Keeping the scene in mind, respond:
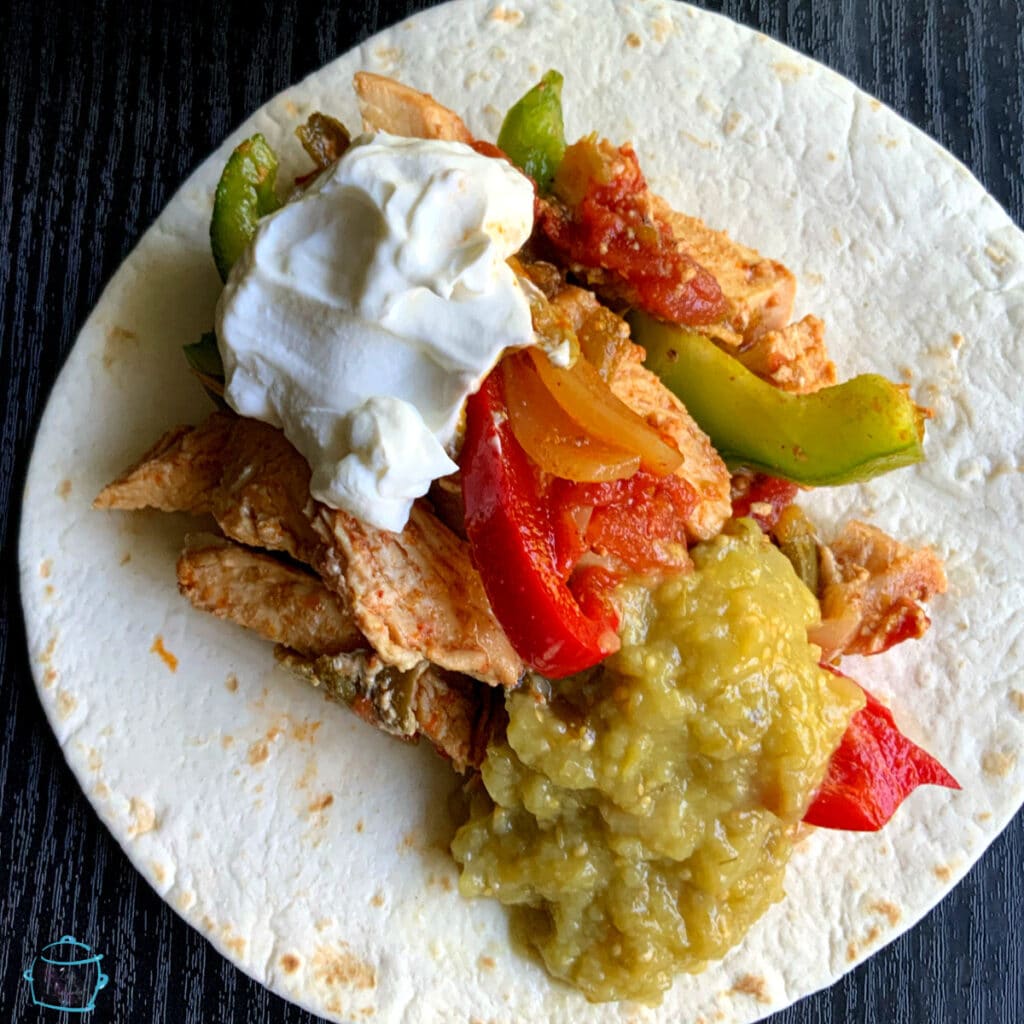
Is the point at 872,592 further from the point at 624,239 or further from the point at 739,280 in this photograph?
the point at 624,239

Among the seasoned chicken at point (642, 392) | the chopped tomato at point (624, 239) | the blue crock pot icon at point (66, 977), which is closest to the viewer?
the seasoned chicken at point (642, 392)

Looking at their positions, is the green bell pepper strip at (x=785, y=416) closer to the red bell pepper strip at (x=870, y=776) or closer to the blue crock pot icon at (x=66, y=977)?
the red bell pepper strip at (x=870, y=776)

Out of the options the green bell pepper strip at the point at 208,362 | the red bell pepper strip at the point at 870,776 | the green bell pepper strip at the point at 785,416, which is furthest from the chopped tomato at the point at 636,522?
the green bell pepper strip at the point at 208,362

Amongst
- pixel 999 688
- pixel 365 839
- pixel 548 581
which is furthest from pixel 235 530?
pixel 999 688

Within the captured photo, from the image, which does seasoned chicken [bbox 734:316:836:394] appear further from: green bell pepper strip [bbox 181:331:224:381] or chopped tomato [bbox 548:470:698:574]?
green bell pepper strip [bbox 181:331:224:381]

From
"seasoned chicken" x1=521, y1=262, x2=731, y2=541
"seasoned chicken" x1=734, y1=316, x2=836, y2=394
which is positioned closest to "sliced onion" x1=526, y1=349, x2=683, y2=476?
"seasoned chicken" x1=521, y1=262, x2=731, y2=541

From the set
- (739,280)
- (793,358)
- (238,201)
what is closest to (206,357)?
(238,201)
